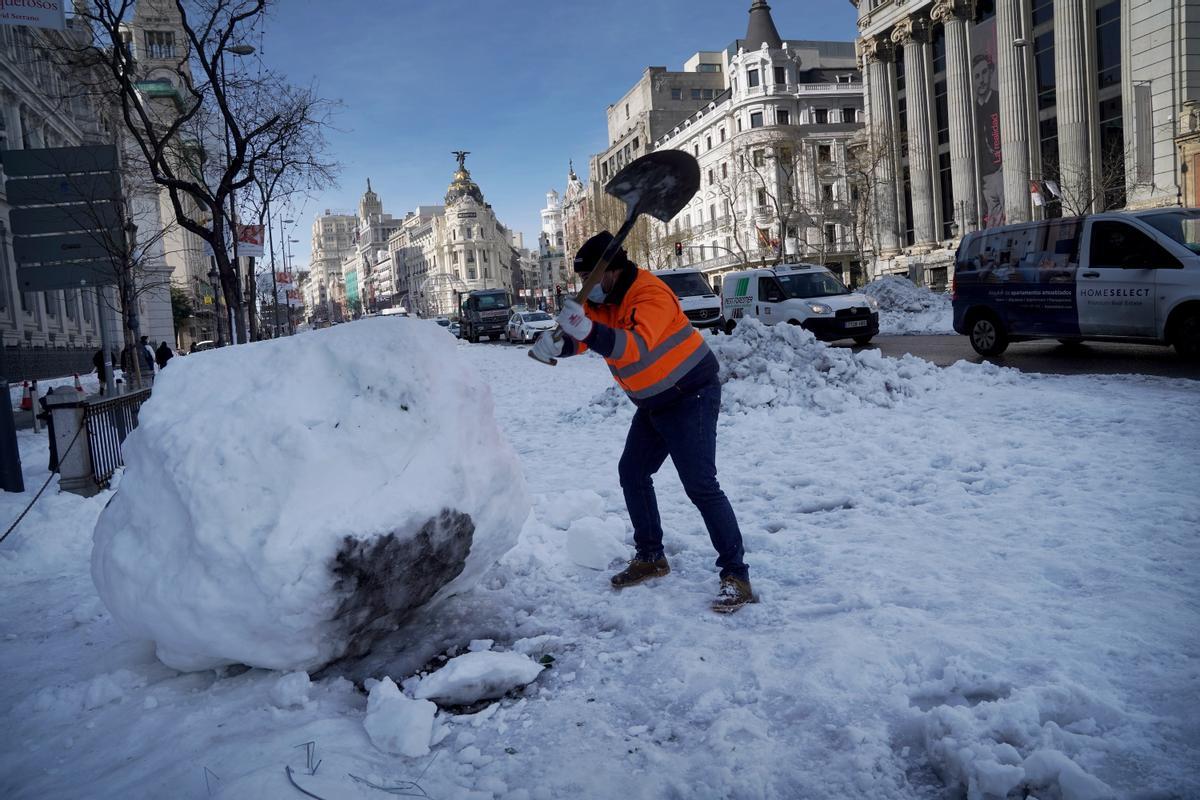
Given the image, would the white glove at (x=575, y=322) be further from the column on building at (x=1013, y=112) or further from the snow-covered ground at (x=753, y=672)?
the column on building at (x=1013, y=112)

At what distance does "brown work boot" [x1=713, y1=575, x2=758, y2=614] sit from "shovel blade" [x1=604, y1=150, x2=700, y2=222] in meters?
1.99

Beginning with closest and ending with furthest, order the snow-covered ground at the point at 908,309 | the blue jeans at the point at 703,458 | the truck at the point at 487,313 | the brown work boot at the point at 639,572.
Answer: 1. the blue jeans at the point at 703,458
2. the brown work boot at the point at 639,572
3. the snow-covered ground at the point at 908,309
4. the truck at the point at 487,313

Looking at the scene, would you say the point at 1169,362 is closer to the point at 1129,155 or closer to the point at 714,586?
the point at 714,586

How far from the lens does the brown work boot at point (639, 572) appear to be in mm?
3803

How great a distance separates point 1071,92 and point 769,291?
871 inches

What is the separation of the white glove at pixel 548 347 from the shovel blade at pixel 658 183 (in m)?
1.13

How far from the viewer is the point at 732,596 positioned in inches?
135

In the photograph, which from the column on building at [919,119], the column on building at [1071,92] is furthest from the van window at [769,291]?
the column on building at [919,119]

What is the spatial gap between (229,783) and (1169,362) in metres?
11.4

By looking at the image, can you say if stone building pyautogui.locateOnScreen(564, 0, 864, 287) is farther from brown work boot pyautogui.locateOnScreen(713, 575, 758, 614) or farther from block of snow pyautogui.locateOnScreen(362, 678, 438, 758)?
block of snow pyautogui.locateOnScreen(362, 678, 438, 758)

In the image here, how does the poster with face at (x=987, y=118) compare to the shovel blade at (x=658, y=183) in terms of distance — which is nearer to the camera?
the shovel blade at (x=658, y=183)

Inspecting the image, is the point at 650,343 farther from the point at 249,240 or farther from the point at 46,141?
the point at 46,141

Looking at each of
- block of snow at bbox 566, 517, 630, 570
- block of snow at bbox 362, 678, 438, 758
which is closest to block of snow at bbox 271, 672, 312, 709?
block of snow at bbox 362, 678, 438, 758

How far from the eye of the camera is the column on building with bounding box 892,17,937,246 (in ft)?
130
